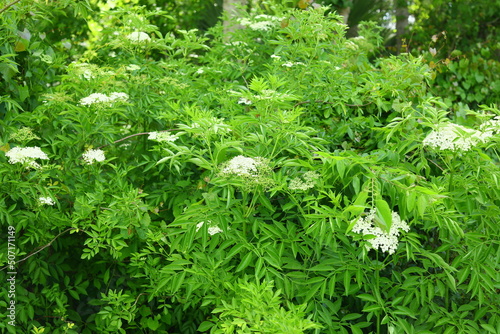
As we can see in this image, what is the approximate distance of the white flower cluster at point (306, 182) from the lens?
226cm

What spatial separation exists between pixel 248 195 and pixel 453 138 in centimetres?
100

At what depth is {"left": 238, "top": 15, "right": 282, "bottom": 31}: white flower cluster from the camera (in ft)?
12.0

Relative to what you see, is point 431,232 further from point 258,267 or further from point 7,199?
point 7,199

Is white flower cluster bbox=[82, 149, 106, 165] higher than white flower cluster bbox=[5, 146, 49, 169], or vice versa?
white flower cluster bbox=[5, 146, 49, 169]

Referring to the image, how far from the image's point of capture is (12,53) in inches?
118

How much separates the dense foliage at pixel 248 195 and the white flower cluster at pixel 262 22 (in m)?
0.03

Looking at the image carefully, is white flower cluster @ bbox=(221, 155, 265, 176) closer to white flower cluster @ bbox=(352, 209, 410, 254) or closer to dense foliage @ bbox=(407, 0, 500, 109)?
white flower cluster @ bbox=(352, 209, 410, 254)

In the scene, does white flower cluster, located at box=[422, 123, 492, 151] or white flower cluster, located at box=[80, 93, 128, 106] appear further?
white flower cluster, located at box=[80, 93, 128, 106]

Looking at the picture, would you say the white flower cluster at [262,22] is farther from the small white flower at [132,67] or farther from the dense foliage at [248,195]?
the small white flower at [132,67]

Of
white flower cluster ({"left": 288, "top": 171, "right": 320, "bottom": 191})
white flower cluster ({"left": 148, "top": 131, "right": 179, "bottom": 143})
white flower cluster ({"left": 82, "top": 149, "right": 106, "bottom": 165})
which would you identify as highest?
white flower cluster ({"left": 288, "top": 171, "right": 320, "bottom": 191})

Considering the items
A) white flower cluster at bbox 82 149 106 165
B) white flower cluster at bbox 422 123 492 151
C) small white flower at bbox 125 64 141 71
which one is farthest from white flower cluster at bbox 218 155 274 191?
small white flower at bbox 125 64 141 71

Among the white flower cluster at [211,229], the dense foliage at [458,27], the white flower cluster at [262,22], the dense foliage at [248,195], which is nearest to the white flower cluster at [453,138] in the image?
the dense foliage at [248,195]

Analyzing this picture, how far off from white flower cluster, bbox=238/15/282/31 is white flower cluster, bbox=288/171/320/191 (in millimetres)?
1682

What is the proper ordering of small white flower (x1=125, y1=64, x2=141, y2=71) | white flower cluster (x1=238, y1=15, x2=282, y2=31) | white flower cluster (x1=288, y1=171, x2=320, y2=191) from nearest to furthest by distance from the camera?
white flower cluster (x1=288, y1=171, x2=320, y2=191) < small white flower (x1=125, y1=64, x2=141, y2=71) < white flower cluster (x1=238, y1=15, x2=282, y2=31)
